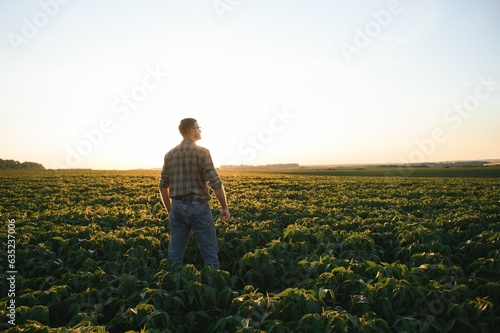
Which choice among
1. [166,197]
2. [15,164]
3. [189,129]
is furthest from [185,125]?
[15,164]

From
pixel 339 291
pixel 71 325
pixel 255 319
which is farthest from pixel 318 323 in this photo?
pixel 71 325

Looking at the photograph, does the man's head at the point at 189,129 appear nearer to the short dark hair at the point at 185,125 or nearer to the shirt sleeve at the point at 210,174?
the short dark hair at the point at 185,125

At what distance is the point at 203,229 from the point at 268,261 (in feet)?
4.15

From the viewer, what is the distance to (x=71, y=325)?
3555 mm

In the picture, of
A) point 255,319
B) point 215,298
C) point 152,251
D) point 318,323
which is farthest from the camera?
point 152,251

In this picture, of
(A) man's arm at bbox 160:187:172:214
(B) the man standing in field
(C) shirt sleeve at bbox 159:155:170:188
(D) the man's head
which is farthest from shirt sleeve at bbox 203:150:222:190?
(A) man's arm at bbox 160:187:172:214

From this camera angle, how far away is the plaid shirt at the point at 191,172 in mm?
5602

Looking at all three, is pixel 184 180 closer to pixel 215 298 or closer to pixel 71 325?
pixel 215 298

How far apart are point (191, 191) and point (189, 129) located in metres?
1.11

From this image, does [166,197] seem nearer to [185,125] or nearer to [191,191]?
[191,191]

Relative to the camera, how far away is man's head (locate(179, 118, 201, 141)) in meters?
5.77

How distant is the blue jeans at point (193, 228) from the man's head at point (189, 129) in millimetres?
1169

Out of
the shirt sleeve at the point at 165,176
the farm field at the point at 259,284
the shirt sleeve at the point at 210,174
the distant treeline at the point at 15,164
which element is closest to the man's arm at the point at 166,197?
the shirt sleeve at the point at 165,176

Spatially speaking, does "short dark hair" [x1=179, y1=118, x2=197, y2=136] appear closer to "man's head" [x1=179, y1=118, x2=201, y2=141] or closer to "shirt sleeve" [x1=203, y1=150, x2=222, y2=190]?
"man's head" [x1=179, y1=118, x2=201, y2=141]
